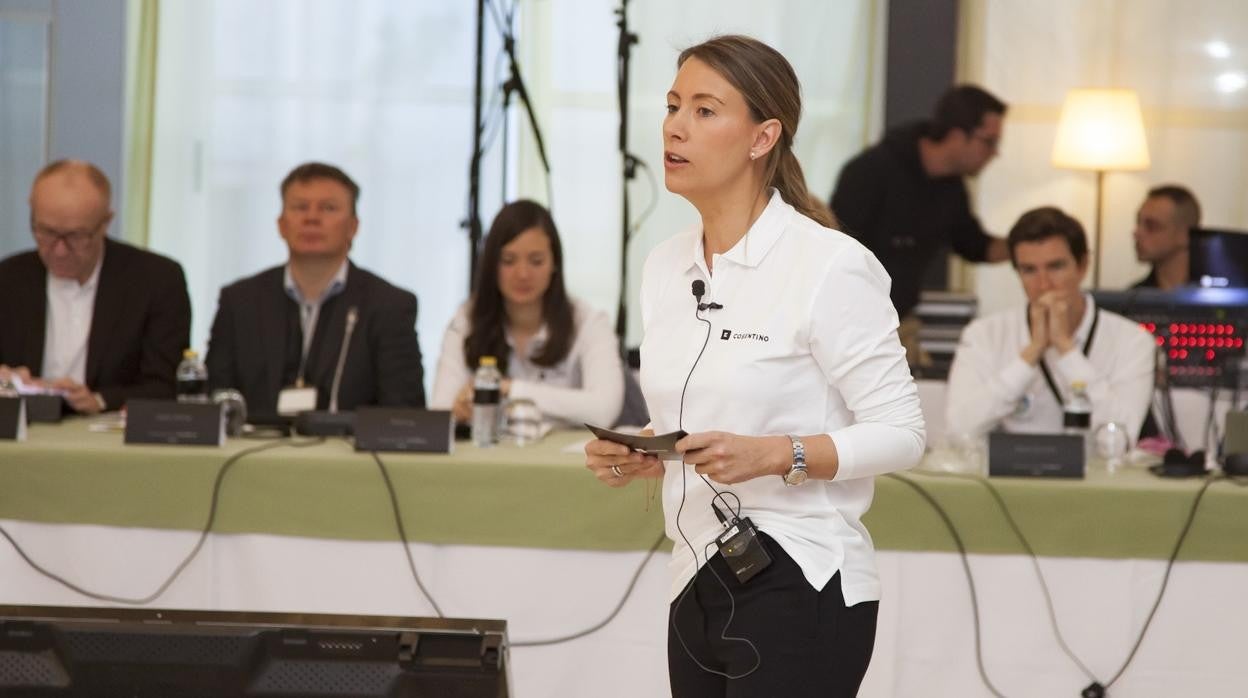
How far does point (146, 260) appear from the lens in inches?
141

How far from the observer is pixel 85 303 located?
3.53m

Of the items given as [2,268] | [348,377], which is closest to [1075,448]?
[348,377]

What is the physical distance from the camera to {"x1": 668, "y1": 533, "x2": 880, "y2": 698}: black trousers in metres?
1.41

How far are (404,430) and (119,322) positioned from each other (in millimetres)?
1187

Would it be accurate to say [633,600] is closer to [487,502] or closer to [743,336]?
[487,502]

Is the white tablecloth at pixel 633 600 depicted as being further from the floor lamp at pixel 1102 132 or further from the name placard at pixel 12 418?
the floor lamp at pixel 1102 132

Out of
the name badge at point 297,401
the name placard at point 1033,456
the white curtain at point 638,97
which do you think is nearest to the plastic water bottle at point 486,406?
the name badge at point 297,401

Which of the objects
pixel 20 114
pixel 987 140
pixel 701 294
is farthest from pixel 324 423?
pixel 987 140

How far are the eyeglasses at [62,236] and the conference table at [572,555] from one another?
0.84 meters

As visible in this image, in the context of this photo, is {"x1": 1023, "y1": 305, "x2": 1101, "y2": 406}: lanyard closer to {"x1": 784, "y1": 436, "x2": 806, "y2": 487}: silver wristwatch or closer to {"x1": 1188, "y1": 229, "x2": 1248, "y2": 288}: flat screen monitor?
{"x1": 1188, "y1": 229, "x2": 1248, "y2": 288}: flat screen monitor

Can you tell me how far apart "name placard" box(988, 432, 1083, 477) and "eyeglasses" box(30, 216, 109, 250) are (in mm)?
2271

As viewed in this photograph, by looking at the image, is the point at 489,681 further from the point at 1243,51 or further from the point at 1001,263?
the point at 1243,51

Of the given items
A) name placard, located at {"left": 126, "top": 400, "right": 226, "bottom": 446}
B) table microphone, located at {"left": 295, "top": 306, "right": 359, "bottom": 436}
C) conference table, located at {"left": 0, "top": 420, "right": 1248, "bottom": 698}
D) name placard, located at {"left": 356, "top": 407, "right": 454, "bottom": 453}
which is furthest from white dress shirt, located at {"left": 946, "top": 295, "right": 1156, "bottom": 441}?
name placard, located at {"left": 126, "top": 400, "right": 226, "bottom": 446}

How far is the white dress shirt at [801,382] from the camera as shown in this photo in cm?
143
